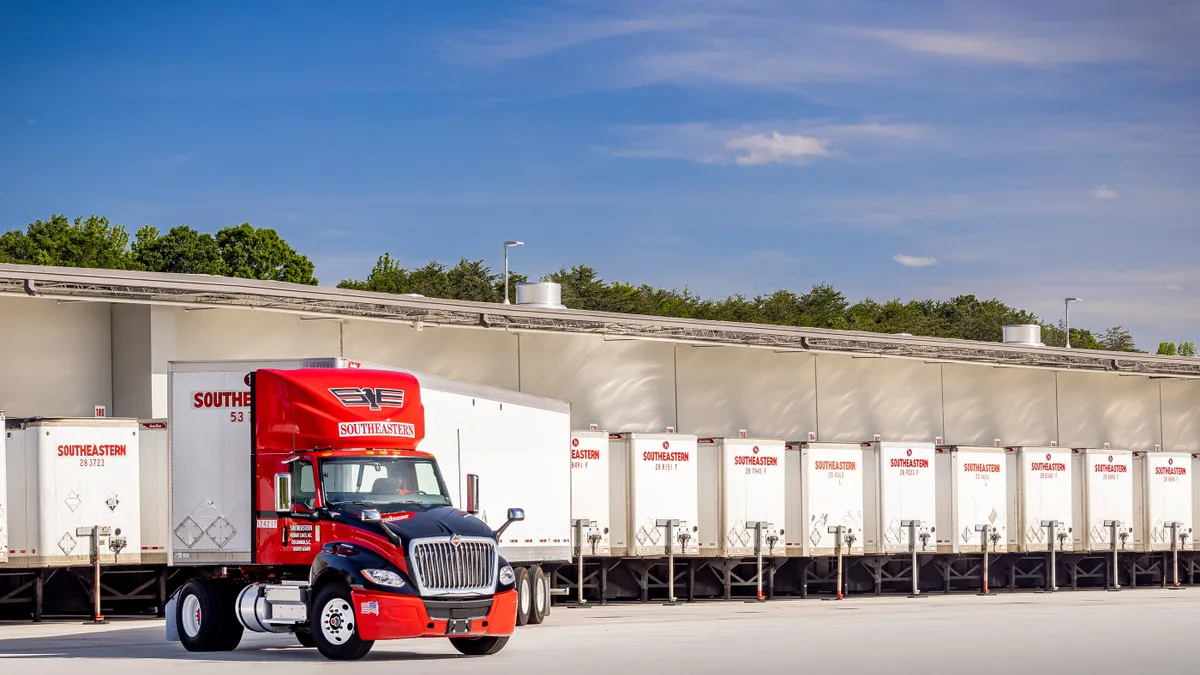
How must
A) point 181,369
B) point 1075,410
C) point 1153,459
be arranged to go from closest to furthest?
point 181,369 < point 1153,459 < point 1075,410

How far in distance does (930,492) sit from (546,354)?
1010 centimetres

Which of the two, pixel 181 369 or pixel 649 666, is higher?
pixel 181 369

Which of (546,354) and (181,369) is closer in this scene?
(181,369)

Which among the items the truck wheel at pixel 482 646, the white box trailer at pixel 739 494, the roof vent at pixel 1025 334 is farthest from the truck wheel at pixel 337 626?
the roof vent at pixel 1025 334

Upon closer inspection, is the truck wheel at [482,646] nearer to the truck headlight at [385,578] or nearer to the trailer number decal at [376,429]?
the truck headlight at [385,578]

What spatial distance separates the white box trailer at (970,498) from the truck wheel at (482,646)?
23.4 metres

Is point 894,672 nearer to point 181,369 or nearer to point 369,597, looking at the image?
point 369,597

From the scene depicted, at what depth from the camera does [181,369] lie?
73.6 ft

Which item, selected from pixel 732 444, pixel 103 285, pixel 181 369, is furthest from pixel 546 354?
pixel 181 369

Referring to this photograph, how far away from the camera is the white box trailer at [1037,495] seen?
44375 mm

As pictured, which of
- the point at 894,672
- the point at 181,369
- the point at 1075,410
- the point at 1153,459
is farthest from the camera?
the point at 1075,410

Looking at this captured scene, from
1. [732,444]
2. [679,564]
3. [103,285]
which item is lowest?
[679,564]

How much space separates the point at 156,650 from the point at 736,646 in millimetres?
7539

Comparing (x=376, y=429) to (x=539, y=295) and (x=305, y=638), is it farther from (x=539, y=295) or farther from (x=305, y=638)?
(x=539, y=295)
